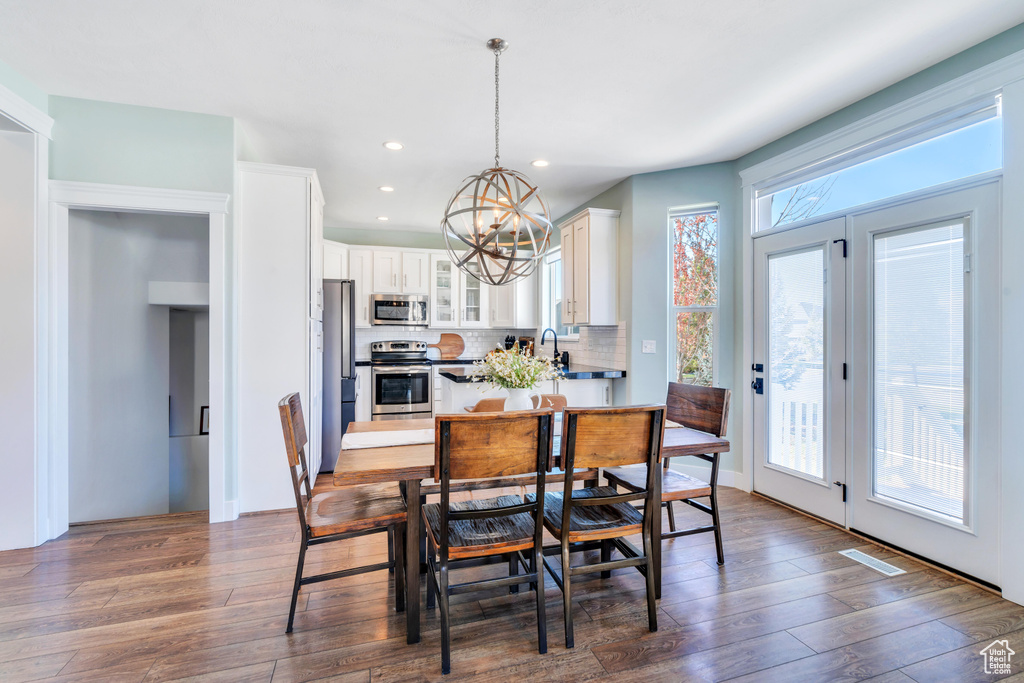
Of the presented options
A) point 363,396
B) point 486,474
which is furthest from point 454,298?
point 486,474

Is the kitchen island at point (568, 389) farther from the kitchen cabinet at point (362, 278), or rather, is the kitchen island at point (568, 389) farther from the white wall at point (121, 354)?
the white wall at point (121, 354)

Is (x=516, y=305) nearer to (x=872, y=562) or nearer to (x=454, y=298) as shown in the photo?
(x=454, y=298)

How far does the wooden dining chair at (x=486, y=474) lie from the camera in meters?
1.72

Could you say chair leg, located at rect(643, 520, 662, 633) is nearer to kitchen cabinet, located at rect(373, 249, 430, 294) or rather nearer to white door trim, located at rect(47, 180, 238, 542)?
white door trim, located at rect(47, 180, 238, 542)

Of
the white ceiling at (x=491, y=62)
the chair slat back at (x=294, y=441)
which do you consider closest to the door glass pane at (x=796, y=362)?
the white ceiling at (x=491, y=62)

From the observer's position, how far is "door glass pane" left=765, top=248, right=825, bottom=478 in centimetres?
321

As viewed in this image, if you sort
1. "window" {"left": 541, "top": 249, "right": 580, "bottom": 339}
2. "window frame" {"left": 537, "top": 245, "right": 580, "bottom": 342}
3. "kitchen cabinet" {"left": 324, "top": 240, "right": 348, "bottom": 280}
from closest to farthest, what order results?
1. "kitchen cabinet" {"left": 324, "top": 240, "right": 348, "bottom": 280}
2. "window" {"left": 541, "top": 249, "right": 580, "bottom": 339}
3. "window frame" {"left": 537, "top": 245, "right": 580, "bottom": 342}

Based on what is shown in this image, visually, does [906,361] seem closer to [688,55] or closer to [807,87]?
[807,87]

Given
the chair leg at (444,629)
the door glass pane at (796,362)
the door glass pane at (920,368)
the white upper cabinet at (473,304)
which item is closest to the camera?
the chair leg at (444,629)

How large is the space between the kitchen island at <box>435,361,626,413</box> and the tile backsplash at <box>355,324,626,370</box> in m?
0.18

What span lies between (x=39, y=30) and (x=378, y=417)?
4016 millimetres

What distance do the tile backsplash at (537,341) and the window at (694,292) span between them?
492 mm

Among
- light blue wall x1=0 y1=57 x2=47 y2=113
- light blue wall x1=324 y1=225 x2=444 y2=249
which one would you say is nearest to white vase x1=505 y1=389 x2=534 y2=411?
light blue wall x1=0 y1=57 x2=47 y2=113

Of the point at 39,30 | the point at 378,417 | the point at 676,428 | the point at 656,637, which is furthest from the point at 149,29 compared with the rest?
the point at 378,417
